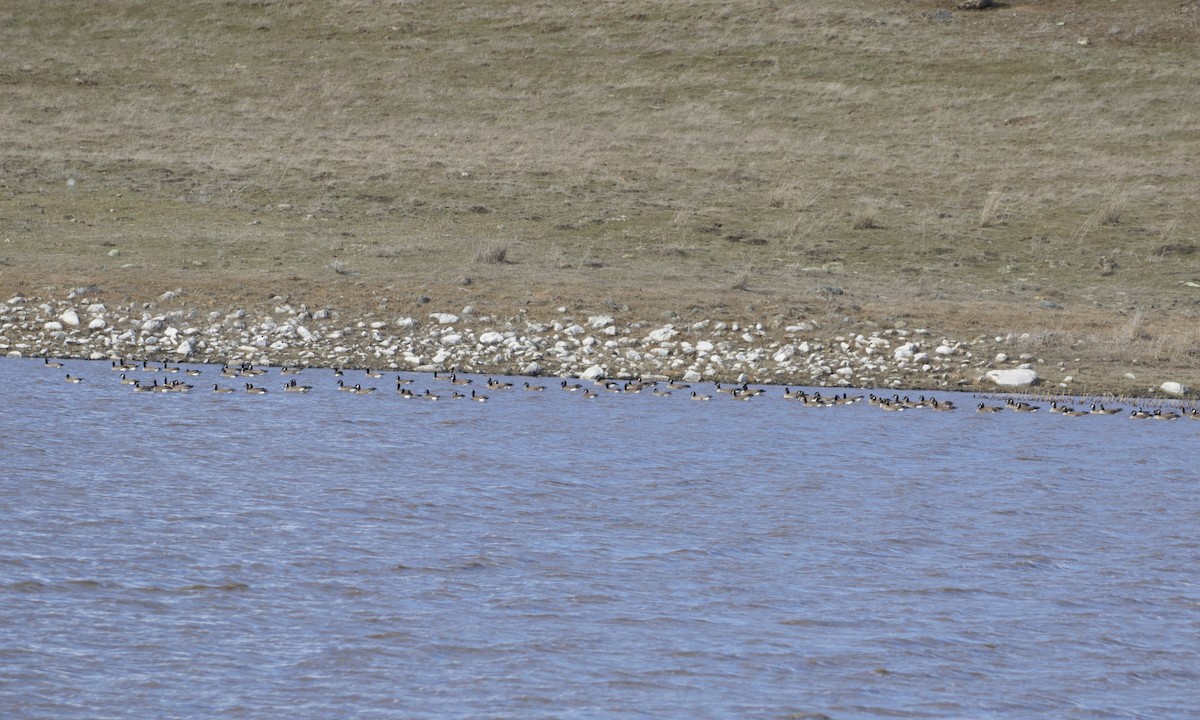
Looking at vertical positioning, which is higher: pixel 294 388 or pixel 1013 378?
pixel 294 388

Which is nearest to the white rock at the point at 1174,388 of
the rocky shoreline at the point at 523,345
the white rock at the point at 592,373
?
the rocky shoreline at the point at 523,345

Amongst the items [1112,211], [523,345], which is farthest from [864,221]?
[523,345]

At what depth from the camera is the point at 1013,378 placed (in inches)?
773

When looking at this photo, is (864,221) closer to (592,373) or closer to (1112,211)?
(1112,211)

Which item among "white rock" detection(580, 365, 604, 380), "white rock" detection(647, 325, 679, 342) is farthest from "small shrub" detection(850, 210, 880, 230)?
"white rock" detection(580, 365, 604, 380)

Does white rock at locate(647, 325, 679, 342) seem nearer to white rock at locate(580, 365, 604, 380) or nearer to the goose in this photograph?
white rock at locate(580, 365, 604, 380)

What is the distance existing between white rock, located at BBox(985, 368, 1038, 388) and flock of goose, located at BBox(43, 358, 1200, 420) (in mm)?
794

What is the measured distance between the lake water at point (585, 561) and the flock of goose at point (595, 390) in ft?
1.59

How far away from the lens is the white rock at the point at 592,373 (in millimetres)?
19422

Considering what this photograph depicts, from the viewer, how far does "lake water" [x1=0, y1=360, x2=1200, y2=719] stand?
8.15m

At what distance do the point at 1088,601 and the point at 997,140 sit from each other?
103 ft

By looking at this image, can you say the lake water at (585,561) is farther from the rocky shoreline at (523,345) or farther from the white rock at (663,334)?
the white rock at (663,334)

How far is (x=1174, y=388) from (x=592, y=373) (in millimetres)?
7869

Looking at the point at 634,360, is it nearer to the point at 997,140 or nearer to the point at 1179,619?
the point at 1179,619
